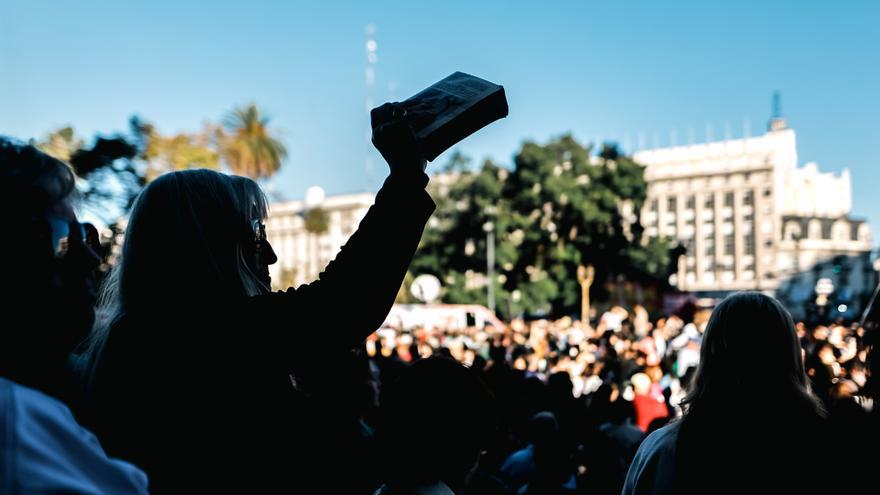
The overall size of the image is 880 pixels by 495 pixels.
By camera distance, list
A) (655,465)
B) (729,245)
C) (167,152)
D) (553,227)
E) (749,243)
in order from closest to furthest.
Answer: (655,465), (167,152), (553,227), (749,243), (729,245)

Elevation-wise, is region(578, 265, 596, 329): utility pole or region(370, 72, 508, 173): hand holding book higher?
region(370, 72, 508, 173): hand holding book

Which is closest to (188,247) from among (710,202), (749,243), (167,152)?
(167,152)

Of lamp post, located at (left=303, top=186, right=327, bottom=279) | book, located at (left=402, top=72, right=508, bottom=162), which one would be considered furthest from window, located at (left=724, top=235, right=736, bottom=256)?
book, located at (left=402, top=72, right=508, bottom=162)

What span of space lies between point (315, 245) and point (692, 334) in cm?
11802

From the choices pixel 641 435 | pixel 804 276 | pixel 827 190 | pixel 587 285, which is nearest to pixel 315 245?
pixel 804 276

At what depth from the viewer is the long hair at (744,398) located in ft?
8.02

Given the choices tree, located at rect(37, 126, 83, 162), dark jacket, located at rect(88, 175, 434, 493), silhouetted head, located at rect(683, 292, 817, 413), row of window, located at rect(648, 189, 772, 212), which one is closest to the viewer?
dark jacket, located at rect(88, 175, 434, 493)

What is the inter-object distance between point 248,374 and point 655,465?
136 cm

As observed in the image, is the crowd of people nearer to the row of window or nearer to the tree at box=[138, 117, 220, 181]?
the tree at box=[138, 117, 220, 181]

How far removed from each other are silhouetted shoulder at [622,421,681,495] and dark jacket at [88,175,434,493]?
1.16 metres

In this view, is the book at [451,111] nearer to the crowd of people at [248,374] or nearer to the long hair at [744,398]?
the crowd of people at [248,374]

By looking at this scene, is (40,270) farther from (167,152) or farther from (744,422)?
(167,152)

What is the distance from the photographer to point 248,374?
5.64 feet

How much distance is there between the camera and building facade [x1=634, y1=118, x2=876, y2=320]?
4572 inches
